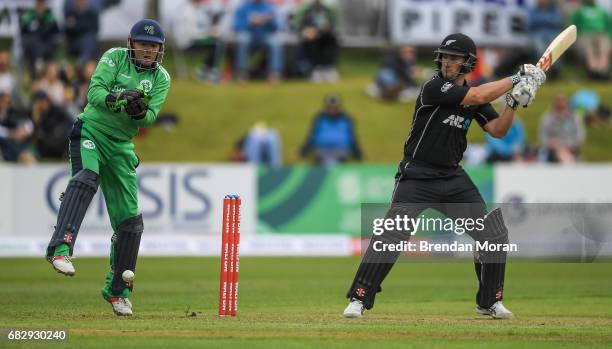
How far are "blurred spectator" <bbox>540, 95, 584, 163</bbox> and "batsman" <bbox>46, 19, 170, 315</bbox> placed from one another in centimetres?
1400

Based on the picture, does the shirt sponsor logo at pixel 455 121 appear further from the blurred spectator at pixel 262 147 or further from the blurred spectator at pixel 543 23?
the blurred spectator at pixel 543 23

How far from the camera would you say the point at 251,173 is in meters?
20.5

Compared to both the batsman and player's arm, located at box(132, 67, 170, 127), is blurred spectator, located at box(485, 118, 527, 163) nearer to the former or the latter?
player's arm, located at box(132, 67, 170, 127)

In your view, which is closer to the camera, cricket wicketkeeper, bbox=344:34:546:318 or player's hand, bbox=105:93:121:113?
player's hand, bbox=105:93:121:113

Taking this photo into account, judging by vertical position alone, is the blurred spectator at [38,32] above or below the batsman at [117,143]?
above

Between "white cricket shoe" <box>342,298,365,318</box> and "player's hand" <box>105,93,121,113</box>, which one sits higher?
"player's hand" <box>105,93,121,113</box>

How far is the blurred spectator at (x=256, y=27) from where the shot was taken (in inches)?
987

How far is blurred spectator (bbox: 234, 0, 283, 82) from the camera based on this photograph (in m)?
25.1

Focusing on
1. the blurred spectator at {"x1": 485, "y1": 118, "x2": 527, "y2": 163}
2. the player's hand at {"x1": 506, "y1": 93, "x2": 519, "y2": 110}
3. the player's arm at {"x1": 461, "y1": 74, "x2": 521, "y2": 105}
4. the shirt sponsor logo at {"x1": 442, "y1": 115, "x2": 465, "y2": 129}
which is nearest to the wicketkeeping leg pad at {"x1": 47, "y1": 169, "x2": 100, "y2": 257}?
the shirt sponsor logo at {"x1": 442, "y1": 115, "x2": 465, "y2": 129}

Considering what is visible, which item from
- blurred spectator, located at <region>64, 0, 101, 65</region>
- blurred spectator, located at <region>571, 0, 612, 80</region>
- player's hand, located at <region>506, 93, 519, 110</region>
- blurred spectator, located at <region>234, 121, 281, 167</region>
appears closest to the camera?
player's hand, located at <region>506, 93, 519, 110</region>

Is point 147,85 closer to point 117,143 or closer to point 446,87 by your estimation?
point 117,143

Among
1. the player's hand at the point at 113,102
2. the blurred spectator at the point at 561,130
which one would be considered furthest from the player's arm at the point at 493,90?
the blurred spectator at the point at 561,130

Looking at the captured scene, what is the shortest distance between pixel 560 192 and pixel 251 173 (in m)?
5.42

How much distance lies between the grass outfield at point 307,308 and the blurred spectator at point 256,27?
28.4 feet
